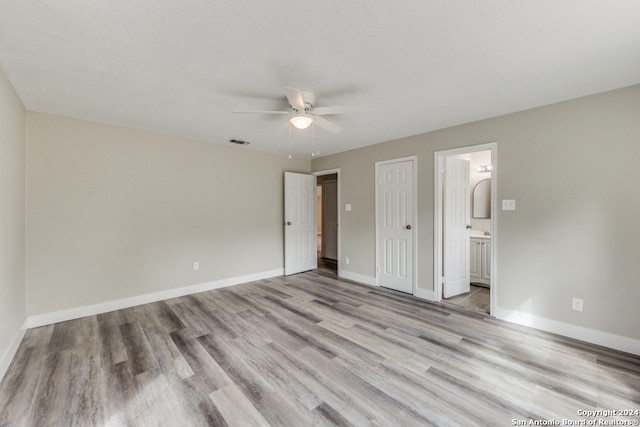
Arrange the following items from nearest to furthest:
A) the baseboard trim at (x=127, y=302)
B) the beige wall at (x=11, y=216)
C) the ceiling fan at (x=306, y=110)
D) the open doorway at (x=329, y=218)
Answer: the beige wall at (x=11, y=216) < the ceiling fan at (x=306, y=110) < the baseboard trim at (x=127, y=302) < the open doorway at (x=329, y=218)

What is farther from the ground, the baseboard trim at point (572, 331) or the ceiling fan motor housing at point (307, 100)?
the ceiling fan motor housing at point (307, 100)

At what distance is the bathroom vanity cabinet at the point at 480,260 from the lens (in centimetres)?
440

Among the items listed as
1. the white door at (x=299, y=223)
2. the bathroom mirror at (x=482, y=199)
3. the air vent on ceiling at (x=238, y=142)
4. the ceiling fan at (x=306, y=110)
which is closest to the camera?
the ceiling fan at (x=306, y=110)

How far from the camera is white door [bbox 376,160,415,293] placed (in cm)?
405

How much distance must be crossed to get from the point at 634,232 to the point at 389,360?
2496mm

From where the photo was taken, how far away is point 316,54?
74.3 inches

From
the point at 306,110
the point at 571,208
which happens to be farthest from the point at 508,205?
the point at 306,110

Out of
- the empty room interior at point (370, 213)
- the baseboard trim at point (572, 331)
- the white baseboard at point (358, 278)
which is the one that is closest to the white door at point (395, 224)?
the empty room interior at point (370, 213)

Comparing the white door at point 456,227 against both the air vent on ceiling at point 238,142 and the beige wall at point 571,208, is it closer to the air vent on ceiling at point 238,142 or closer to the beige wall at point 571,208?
the beige wall at point 571,208

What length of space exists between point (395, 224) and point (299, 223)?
6.52 feet

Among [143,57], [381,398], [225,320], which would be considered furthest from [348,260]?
[143,57]

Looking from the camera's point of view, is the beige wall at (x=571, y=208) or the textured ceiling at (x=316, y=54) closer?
the textured ceiling at (x=316, y=54)

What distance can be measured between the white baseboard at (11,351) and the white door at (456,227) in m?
4.72

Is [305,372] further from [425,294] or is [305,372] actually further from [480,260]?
[480,260]
